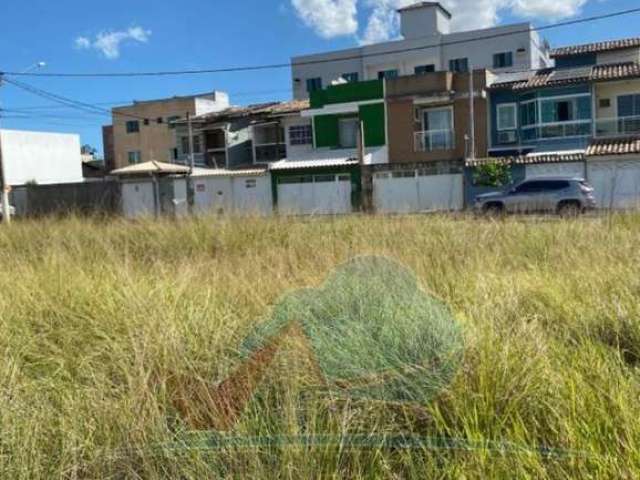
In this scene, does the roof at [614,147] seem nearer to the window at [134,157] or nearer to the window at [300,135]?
the window at [300,135]

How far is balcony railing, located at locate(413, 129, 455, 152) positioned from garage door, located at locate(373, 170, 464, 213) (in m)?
3.59

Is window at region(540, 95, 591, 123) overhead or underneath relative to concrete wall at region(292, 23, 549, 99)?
Result: underneath

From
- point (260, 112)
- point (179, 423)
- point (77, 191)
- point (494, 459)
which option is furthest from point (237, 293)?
point (260, 112)

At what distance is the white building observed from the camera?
160ft

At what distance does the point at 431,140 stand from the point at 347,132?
5.47m

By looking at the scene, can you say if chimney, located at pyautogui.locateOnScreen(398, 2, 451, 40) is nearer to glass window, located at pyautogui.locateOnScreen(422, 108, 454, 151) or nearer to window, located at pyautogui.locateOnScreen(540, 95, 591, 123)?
glass window, located at pyautogui.locateOnScreen(422, 108, 454, 151)

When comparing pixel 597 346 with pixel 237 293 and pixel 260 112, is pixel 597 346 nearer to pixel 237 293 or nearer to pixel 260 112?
pixel 237 293

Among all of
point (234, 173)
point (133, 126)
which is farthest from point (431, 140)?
point (133, 126)

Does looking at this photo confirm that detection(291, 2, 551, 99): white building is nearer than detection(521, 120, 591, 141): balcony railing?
No

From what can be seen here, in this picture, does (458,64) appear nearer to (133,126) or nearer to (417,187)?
(417,187)

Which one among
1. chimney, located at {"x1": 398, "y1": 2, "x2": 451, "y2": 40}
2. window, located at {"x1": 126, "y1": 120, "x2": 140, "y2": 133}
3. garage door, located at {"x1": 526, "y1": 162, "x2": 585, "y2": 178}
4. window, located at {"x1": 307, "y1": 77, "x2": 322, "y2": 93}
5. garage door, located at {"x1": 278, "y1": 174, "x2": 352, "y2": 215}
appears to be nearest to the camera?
garage door, located at {"x1": 526, "y1": 162, "x2": 585, "y2": 178}

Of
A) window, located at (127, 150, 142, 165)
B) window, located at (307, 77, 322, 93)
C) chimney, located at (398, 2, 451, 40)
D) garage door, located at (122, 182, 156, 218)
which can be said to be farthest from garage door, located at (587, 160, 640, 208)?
window, located at (127, 150, 142, 165)

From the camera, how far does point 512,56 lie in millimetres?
48781

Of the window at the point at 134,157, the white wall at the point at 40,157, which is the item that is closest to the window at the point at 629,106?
the window at the point at 134,157
